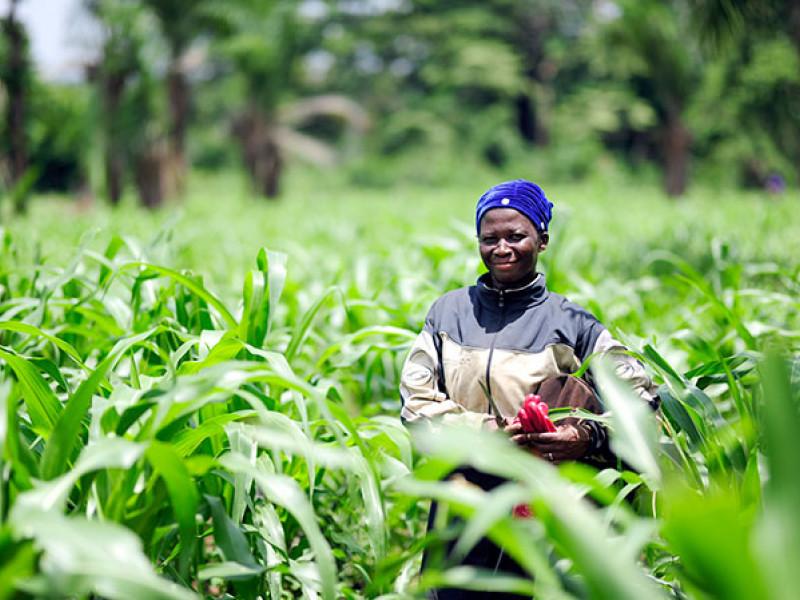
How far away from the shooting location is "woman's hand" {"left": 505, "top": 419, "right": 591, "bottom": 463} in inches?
53.3

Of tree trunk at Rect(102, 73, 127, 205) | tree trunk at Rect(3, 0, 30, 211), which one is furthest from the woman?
tree trunk at Rect(102, 73, 127, 205)

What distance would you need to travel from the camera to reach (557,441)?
1.37m

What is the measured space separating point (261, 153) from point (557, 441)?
16.0 m

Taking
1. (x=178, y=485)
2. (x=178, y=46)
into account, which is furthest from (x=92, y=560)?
(x=178, y=46)

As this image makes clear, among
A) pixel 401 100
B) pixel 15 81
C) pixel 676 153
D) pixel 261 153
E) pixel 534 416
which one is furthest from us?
pixel 401 100

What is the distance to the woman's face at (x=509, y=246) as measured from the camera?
1515 mm

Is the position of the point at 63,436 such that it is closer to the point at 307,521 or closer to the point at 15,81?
the point at 307,521

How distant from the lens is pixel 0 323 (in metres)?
1.52

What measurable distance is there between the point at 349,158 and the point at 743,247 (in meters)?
22.2

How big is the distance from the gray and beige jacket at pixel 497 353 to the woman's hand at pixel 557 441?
9 centimetres

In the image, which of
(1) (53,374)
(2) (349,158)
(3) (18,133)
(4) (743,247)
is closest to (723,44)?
(4) (743,247)

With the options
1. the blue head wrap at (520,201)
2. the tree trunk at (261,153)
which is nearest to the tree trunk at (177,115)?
the tree trunk at (261,153)

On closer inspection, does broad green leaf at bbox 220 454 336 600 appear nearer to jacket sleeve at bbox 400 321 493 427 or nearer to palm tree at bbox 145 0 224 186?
jacket sleeve at bbox 400 321 493 427

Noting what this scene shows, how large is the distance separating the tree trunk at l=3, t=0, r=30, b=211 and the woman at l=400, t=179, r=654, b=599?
7.92 meters
